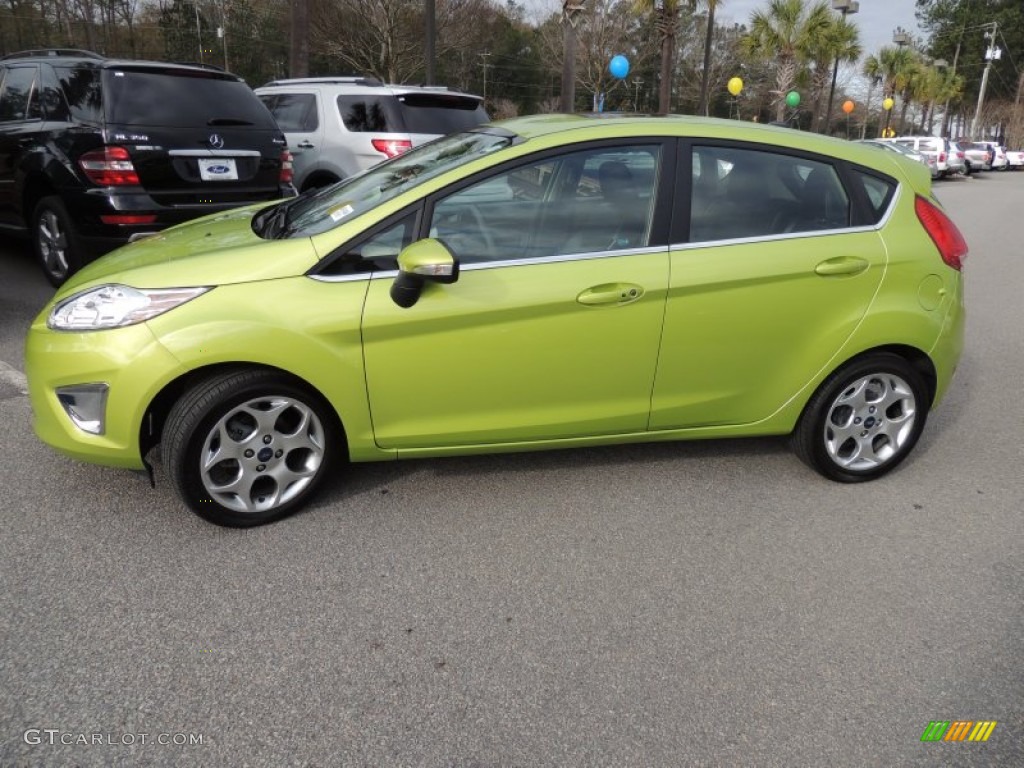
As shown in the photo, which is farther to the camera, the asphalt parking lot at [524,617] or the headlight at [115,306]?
the headlight at [115,306]

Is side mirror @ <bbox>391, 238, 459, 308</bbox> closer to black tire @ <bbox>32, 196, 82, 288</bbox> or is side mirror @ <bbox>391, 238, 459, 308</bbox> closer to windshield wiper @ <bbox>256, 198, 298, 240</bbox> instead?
windshield wiper @ <bbox>256, 198, 298, 240</bbox>

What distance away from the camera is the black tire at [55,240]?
6.05 m

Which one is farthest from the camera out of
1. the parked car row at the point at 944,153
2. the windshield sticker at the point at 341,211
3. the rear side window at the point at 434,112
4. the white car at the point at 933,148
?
the white car at the point at 933,148

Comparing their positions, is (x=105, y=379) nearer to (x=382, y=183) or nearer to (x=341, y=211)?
(x=341, y=211)

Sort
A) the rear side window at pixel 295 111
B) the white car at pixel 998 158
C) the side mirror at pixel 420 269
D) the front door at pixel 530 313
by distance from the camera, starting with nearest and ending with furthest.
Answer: the side mirror at pixel 420 269 → the front door at pixel 530 313 → the rear side window at pixel 295 111 → the white car at pixel 998 158

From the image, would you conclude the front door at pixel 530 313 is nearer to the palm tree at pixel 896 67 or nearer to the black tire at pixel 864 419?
the black tire at pixel 864 419

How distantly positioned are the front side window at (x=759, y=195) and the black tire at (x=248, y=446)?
180cm

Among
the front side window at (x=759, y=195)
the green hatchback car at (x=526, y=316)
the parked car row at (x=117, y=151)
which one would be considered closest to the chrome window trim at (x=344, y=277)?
the green hatchback car at (x=526, y=316)

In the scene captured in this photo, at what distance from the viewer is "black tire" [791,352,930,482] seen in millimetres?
3662

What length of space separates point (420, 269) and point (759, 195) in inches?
62.5

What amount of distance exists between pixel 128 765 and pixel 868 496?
318 centimetres

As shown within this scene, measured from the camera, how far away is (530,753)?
2.18 m

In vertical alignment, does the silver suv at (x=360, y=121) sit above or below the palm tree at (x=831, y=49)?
below

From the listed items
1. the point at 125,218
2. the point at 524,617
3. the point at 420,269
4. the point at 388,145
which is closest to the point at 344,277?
the point at 420,269
